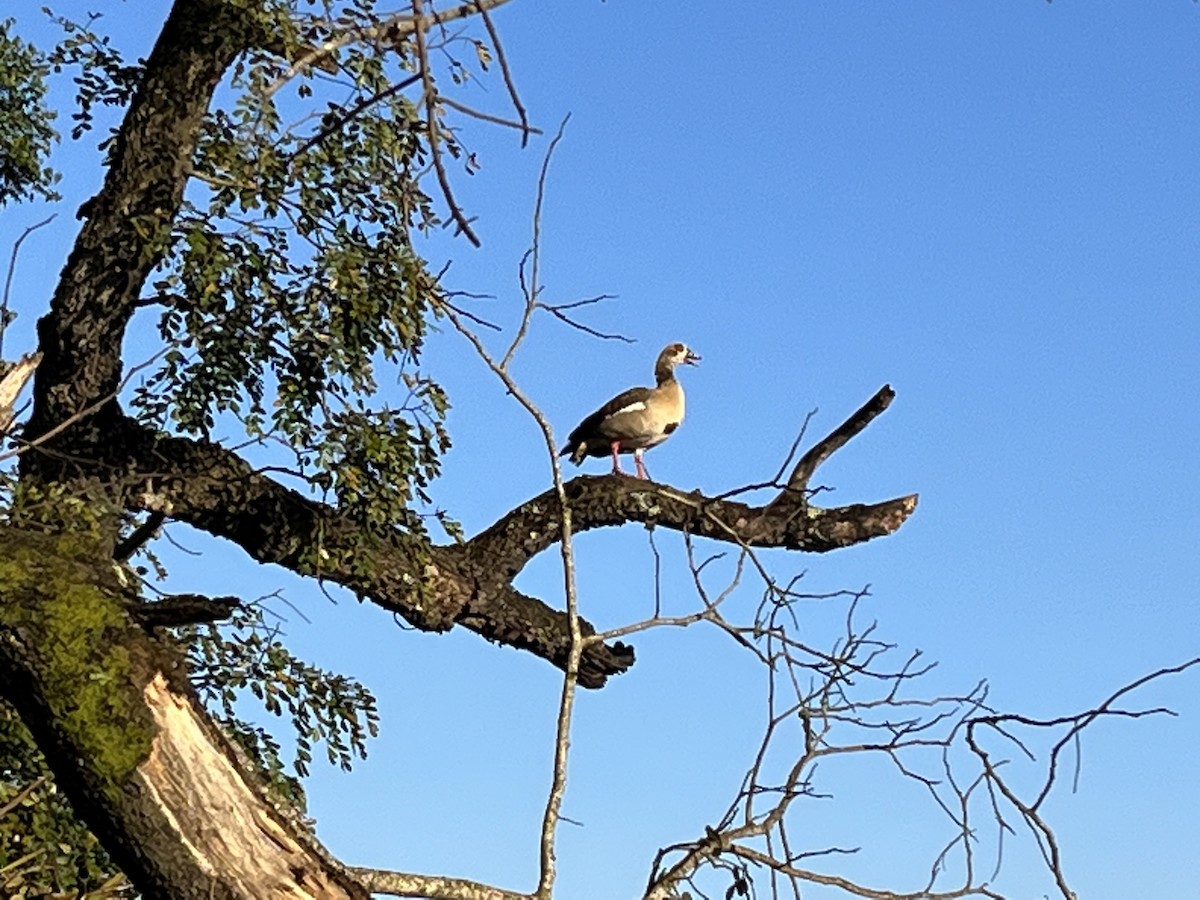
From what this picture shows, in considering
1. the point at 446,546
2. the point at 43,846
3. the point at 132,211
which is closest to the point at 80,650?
the point at 43,846

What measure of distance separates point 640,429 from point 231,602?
21.1 feet

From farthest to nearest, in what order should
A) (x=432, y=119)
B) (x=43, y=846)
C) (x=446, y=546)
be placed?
(x=446, y=546) < (x=43, y=846) < (x=432, y=119)

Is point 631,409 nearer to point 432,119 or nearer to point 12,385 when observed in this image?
point 12,385

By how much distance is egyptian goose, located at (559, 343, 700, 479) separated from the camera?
390 inches

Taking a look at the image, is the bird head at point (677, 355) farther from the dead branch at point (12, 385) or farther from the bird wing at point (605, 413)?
the dead branch at point (12, 385)

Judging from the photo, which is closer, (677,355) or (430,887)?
(430,887)

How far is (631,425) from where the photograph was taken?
991 centimetres

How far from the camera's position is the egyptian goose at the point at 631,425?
9.91m

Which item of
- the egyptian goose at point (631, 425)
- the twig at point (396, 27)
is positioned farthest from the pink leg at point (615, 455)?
the twig at point (396, 27)

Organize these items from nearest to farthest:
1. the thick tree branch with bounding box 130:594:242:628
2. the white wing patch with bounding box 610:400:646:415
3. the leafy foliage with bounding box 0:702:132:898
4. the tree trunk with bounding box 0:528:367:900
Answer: the tree trunk with bounding box 0:528:367:900, the thick tree branch with bounding box 130:594:242:628, the leafy foliage with bounding box 0:702:132:898, the white wing patch with bounding box 610:400:646:415

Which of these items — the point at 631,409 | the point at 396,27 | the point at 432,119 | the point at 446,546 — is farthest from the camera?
the point at 631,409

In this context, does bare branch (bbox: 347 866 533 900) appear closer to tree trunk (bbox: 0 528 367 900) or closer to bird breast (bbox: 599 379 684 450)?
tree trunk (bbox: 0 528 367 900)

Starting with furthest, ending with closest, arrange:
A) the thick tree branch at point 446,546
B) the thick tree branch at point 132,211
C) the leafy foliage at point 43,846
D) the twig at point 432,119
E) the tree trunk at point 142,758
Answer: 1. the thick tree branch at point 446,546
2. the thick tree branch at point 132,211
3. the leafy foliage at point 43,846
4. the tree trunk at point 142,758
5. the twig at point 432,119

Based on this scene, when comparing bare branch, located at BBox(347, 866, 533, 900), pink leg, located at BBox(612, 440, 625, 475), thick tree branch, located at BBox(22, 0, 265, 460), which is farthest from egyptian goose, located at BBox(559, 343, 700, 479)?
bare branch, located at BBox(347, 866, 533, 900)
